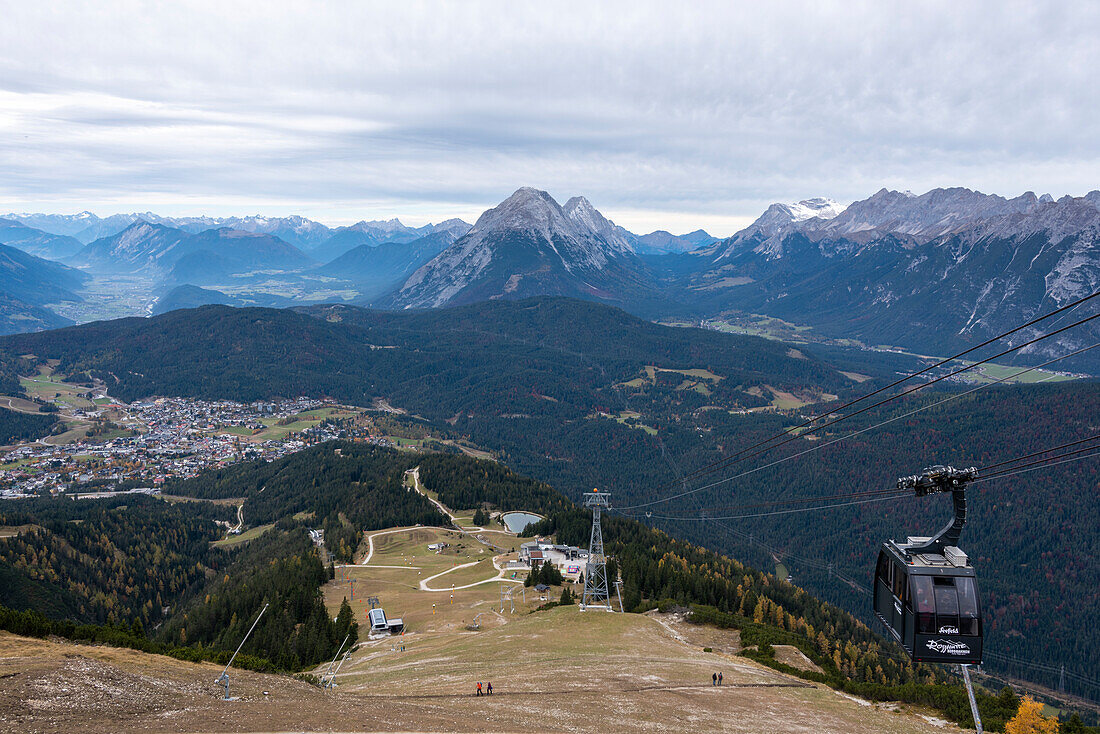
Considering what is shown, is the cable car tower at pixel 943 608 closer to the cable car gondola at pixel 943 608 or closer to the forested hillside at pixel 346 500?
the cable car gondola at pixel 943 608

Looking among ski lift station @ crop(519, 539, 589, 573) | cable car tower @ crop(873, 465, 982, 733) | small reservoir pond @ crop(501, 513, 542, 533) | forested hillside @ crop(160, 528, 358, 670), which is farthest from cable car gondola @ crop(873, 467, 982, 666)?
small reservoir pond @ crop(501, 513, 542, 533)

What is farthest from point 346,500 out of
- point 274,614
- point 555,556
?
point 274,614

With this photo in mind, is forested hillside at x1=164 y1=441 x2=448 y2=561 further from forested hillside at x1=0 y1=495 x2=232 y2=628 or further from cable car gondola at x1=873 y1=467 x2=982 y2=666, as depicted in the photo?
cable car gondola at x1=873 y1=467 x2=982 y2=666

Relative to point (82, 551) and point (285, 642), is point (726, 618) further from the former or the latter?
point (82, 551)

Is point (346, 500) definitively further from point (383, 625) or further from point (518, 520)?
point (383, 625)

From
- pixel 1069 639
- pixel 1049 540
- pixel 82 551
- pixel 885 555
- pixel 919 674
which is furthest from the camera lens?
pixel 1049 540

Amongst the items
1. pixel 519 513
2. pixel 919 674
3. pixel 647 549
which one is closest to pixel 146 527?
pixel 519 513
